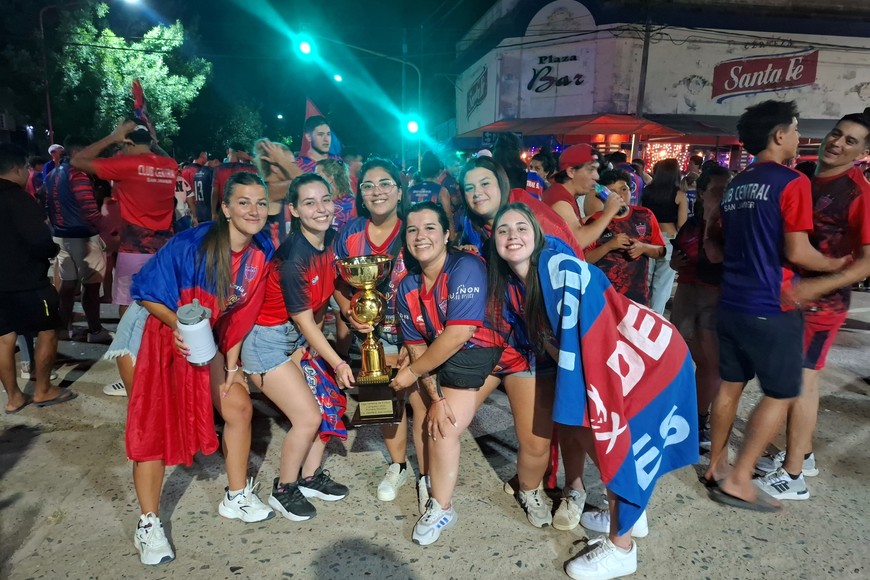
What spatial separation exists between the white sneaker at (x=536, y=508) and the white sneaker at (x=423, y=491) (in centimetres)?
56

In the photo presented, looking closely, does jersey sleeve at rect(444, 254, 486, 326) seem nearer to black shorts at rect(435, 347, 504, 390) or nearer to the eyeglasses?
black shorts at rect(435, 347, 504, 390)

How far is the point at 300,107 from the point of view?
4547 cm

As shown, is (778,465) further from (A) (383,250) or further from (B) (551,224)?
(A) (383,250)

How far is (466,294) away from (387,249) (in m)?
0.91

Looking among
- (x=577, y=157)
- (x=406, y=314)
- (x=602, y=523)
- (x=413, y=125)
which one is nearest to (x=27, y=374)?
(x=406, y=314)

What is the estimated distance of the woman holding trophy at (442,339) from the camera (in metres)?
2.59

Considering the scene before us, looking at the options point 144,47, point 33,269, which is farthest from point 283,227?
point 144,47

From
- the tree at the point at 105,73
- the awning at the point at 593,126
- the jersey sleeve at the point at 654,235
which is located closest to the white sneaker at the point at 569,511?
the jersey sleeve at the point at 654,235

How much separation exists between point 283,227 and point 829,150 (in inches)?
169

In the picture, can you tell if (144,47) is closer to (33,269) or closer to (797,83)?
(33,269)

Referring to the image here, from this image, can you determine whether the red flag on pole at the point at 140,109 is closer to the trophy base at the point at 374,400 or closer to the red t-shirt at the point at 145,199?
the red t-shirt at the point at 145,199

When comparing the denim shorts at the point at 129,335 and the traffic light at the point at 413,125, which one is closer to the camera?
the denim shorts at the point at 129,335

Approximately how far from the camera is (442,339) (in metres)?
2.58

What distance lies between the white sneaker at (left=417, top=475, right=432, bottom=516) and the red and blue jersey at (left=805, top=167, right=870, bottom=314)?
8.28 ft
